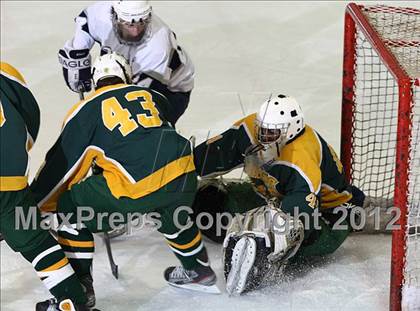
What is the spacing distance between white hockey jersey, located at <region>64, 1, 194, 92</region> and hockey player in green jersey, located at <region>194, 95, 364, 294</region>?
0.36 meters

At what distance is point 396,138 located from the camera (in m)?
2.99

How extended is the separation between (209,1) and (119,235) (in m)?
2.20

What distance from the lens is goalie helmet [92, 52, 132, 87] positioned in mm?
3094

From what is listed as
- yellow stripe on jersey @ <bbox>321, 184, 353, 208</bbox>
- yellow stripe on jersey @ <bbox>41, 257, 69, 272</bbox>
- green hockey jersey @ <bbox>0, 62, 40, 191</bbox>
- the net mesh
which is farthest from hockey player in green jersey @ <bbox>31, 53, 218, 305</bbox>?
the net mesh

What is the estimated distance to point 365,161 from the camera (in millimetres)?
3697

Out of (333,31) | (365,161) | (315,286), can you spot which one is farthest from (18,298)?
(333,31)

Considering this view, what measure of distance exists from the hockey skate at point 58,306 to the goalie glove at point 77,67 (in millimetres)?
869

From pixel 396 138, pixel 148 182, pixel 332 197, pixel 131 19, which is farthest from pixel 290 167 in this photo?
pixel 131 19

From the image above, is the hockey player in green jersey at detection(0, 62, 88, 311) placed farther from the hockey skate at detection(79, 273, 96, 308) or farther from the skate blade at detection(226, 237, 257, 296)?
the skate blade at detection(226, 237, 257, 296)

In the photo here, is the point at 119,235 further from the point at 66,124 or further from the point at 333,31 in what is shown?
the point at 333,31

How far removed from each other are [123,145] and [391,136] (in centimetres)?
146

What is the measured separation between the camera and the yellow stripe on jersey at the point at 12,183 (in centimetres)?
275

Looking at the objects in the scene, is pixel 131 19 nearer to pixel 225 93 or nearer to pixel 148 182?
pixel 148 182

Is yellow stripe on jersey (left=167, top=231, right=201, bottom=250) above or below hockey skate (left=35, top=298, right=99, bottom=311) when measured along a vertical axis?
above
